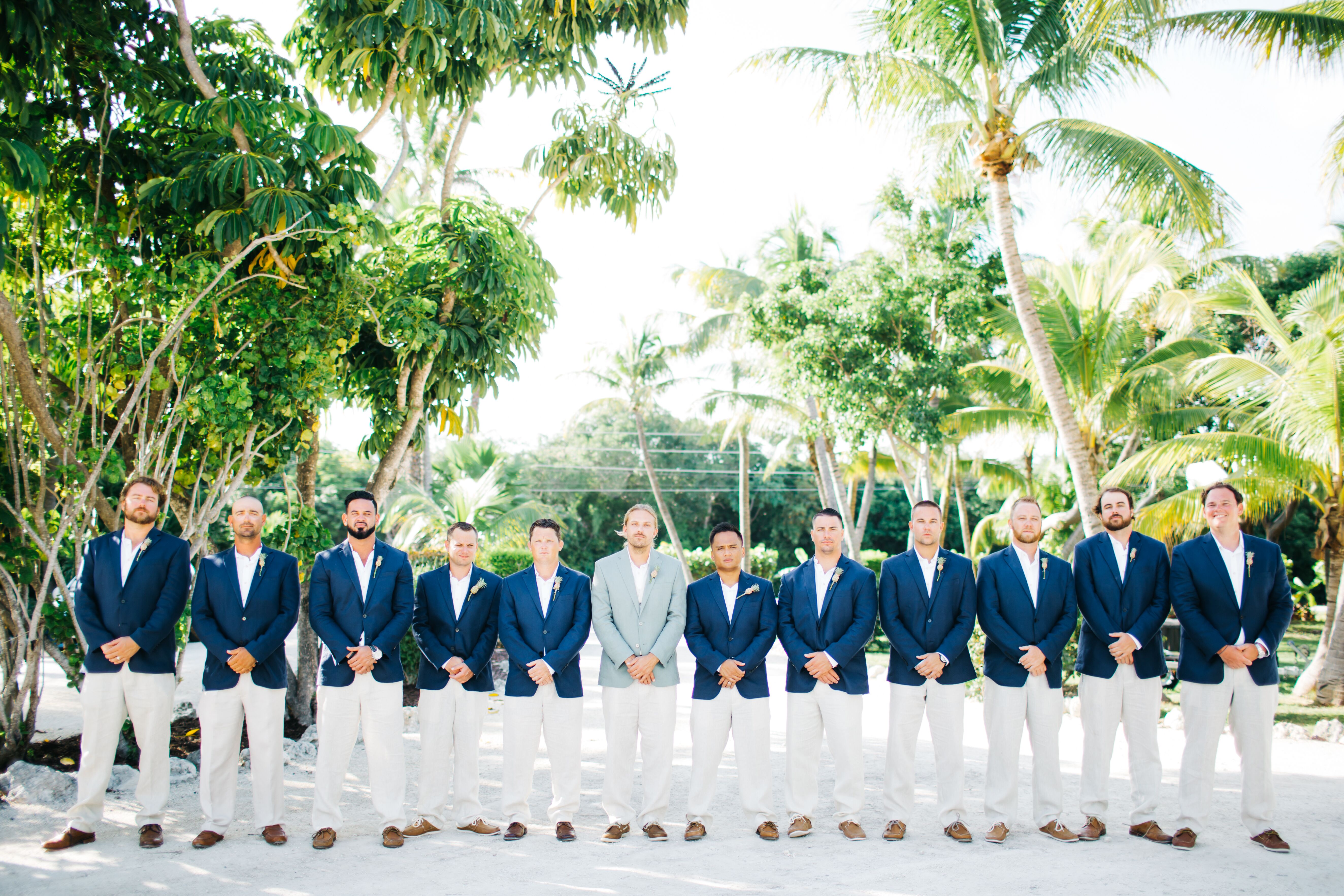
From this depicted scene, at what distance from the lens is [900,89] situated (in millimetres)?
10289

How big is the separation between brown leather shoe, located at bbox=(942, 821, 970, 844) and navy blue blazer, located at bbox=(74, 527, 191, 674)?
15.0ft

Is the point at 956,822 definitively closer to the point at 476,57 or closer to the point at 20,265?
the point at 476,57

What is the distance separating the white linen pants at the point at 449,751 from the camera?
5387mm

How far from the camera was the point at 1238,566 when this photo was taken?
5.35 m

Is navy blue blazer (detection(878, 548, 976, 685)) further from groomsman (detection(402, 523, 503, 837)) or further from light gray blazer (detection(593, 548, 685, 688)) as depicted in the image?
groomsman (detection(402, 523, 503, 837))

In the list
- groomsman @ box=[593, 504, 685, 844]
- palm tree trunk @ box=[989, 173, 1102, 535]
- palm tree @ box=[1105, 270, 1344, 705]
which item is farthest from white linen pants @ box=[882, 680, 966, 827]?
palm tree @ box=[1105, 270, 1344, 705]

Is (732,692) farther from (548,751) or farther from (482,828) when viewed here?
(482,828)

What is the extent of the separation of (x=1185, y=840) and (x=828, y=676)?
6.98 ft

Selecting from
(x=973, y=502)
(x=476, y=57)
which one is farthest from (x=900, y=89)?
(x=973, y=502)

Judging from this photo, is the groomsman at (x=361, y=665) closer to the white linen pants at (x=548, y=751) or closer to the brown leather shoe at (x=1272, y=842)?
the white linen pants at (x=548, y=751)

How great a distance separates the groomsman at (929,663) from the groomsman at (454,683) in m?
2.37

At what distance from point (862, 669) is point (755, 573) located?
22165 millimetres

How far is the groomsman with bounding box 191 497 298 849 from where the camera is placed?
5199 millimetres

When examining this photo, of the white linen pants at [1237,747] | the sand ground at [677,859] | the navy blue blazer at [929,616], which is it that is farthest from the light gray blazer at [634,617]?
the white linen pants at [1237,747]
